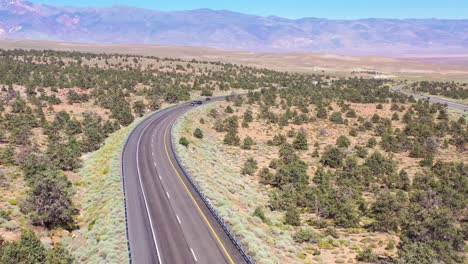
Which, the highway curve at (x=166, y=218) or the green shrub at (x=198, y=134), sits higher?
the green shrub at (x=198, y=134)

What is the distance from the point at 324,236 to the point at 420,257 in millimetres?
9206

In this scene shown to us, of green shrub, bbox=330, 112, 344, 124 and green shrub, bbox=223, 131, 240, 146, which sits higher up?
green shrub, bbox=330, 112, 344, 124

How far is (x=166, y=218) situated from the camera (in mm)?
34062

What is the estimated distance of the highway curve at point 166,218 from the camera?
28344 mm

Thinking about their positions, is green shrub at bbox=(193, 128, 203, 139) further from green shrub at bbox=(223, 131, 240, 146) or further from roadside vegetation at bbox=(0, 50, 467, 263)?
green shrub at bbox=(223, 131, 240, 146)

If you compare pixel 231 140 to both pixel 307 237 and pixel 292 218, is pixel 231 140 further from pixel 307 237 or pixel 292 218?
pixel 307 237

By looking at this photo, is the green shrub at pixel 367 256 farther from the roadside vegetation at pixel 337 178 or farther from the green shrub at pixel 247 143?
the green shrub at pixel 247 143

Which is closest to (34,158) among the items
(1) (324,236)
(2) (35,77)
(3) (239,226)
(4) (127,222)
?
(4) (127,222)

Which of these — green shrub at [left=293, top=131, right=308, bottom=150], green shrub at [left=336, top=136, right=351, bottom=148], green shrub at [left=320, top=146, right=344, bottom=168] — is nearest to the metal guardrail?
green shrub at [left=320, top=146, right=344, bottom=168]

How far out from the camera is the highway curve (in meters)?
28.3

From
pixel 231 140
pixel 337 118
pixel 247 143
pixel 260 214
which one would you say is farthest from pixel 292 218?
pixel 337 118

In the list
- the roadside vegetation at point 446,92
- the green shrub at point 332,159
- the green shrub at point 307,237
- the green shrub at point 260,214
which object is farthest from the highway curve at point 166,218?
the roadside vegetation at point 446,92

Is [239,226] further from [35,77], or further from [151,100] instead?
[35,77]

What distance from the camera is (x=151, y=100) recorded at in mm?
99938
